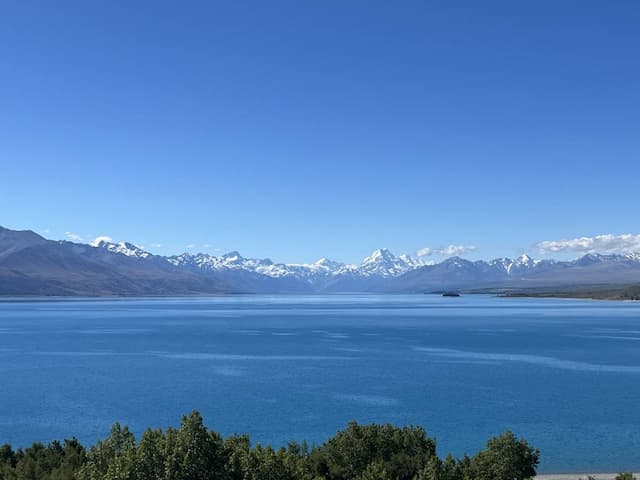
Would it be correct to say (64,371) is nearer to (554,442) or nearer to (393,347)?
(393,347)

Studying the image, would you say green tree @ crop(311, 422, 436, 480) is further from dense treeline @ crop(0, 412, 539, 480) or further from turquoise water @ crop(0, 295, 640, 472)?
turquoise water @ crop(0, 295, 640, 472)

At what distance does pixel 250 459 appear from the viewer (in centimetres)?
3981

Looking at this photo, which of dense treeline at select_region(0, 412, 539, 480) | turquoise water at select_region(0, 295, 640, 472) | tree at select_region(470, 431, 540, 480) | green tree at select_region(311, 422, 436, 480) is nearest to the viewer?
dense treeline at select_region(0, 412, 539, 480)

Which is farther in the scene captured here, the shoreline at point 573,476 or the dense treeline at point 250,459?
the shoreline at point 573,476

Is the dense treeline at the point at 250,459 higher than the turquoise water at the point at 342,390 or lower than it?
higher

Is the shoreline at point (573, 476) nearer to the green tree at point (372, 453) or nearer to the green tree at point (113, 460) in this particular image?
the green tree at point (372, 453)

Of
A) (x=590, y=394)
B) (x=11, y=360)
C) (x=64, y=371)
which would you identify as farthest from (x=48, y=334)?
(x=590, y=394)

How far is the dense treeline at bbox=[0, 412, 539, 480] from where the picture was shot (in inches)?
1467

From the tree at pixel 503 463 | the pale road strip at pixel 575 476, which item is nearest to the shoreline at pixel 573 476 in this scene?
the pale road strip at pixel 575 476

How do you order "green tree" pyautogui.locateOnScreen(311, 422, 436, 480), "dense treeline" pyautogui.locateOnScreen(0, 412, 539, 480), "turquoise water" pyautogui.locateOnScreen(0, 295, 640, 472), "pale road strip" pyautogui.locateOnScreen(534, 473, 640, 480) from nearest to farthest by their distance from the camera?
"dense treeline" pyautogui.locateOnScreen(0, 412, 539, 480)
"green tree" pyautogui.locateOnScreen(311, 422, 436, 480)
"pale road strip" pyautogui.locateOnScreen(534, 473, 640, 480)
"turquoise water" pyautogui.locateOnScreen(0, 295, 640, 472)

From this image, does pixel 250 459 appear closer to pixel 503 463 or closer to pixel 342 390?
pixel 503 463

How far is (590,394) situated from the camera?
9425 cm

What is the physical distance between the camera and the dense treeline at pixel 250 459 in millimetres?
37250

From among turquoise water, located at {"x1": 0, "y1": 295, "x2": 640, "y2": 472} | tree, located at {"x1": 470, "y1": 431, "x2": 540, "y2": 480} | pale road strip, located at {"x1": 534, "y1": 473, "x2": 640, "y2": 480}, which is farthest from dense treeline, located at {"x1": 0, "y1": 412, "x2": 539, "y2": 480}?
turquoise water, located at {"x1": 0, "y1": 295, "x2": 640, "y2": 472}
